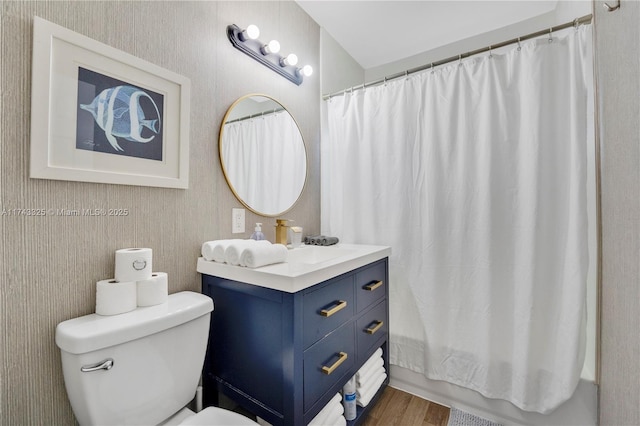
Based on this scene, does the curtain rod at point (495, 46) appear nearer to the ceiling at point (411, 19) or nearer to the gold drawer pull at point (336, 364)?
the ceiling at point (411, 19)

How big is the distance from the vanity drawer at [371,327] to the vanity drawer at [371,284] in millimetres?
58

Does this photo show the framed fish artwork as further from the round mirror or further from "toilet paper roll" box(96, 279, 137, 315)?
"toilet paper roll" box(96, 279, 137, 315)

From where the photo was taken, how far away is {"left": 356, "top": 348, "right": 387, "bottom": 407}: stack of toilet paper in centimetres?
143

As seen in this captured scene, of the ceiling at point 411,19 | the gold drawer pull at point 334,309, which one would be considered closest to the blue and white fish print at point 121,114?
the gold drawer pull at point 334,309

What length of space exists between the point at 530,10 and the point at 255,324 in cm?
257

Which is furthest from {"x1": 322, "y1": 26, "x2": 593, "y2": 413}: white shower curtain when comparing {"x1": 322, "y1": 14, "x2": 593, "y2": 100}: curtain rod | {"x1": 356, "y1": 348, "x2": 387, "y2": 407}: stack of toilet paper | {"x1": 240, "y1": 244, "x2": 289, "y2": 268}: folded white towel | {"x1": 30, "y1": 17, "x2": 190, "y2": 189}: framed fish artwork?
{"x1": 30, "y1": 17, "x2": 190, "y2": 189}: framed fish artwork

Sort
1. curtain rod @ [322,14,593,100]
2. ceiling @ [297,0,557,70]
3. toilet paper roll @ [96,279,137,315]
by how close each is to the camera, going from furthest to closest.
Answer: ceiling @ [297,0,557,70], curtain rod @ [322,14,593,100], toilet paper roll @ [96,279,137,315]

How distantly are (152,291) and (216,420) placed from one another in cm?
49

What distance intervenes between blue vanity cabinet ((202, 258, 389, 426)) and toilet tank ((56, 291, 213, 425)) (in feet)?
0.50

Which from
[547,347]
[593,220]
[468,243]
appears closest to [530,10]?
[593,220]

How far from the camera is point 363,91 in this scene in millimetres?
1908

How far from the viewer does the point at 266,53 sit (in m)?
1.57

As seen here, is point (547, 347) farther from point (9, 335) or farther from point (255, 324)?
point (9, 335)

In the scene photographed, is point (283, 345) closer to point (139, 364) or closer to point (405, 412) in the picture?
point (139, 364)
